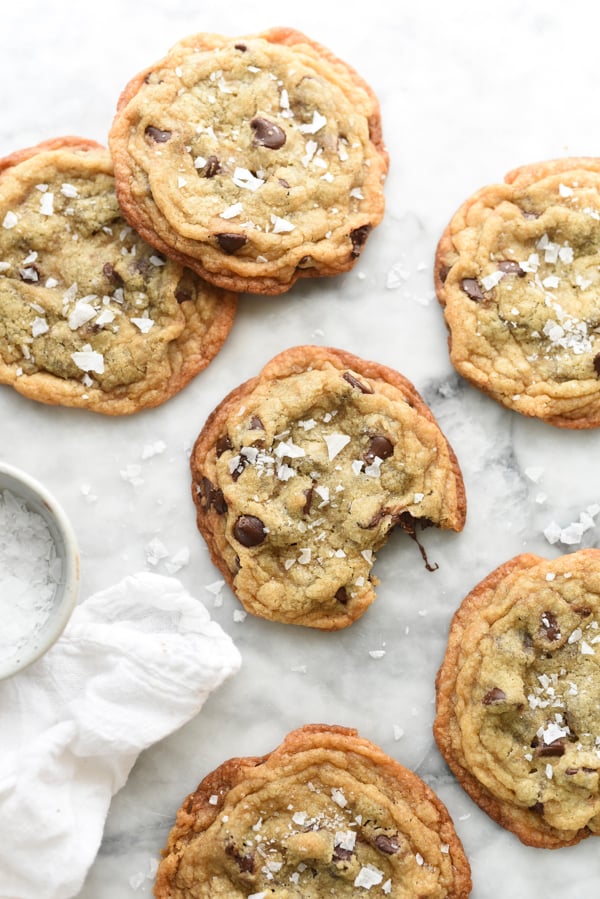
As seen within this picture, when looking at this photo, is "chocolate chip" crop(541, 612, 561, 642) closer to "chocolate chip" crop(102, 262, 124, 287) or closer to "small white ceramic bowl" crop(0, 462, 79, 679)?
"small white ceramic bowl" crop(0, 462, 79, 679)

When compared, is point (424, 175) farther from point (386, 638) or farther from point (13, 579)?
point (13, 579)

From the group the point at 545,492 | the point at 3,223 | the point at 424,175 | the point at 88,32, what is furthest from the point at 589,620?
the point at 88,32

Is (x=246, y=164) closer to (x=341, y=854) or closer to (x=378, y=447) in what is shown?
(x=378, y=447)

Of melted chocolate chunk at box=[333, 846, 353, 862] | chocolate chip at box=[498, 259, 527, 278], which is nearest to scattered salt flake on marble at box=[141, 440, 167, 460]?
chocolate chip at box=[498, 259, 527, 278]

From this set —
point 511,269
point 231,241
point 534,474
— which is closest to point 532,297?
point 511,269

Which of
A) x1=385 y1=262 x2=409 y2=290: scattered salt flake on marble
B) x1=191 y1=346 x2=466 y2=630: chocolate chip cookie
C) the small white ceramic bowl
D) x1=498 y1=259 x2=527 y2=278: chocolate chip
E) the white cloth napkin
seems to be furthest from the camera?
x1=385 y1=262 x2=409 y2=290: scattered salt flake on marble

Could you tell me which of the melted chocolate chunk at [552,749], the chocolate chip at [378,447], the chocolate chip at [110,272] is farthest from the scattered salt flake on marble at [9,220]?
the melted chocolate chunk at [552,749]

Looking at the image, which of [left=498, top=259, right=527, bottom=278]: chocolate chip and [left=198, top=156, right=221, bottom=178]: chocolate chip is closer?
[left=198, top=156, right=221, bottom=178]: chocolate chip
